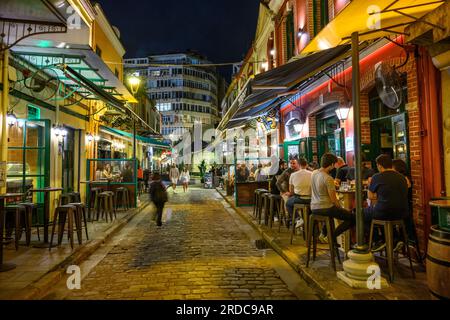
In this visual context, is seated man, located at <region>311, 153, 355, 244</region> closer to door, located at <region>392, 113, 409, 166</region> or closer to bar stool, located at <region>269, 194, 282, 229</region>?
door, located at <region>392, 113, 409, 166</region>

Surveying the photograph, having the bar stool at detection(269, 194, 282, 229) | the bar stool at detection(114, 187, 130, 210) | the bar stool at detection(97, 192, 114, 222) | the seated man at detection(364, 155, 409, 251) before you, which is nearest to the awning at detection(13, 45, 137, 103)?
the bar stool at detection(97, 192, 114, 222)

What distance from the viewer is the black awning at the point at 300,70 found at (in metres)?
6.78

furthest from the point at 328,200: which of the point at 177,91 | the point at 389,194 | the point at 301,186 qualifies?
the point at 177,91

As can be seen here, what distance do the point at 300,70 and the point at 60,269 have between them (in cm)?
621

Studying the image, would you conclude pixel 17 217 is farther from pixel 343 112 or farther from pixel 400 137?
pixel 343 112

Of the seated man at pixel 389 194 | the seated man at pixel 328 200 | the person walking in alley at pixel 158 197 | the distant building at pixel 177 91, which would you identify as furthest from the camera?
the distant building at pixel 177 91

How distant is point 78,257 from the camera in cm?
659

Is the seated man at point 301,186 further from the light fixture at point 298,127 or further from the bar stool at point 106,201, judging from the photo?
the bar stool at point 106,201

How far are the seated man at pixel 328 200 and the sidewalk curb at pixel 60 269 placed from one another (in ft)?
14.7

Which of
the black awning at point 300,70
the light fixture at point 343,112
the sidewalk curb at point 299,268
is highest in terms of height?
the black awning at point 300,70

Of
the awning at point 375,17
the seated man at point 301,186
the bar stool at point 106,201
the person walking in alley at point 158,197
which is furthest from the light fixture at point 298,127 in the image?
the bar stool at point 106,201

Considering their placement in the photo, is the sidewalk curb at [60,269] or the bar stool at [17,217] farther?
the bar stool at [17,217]
